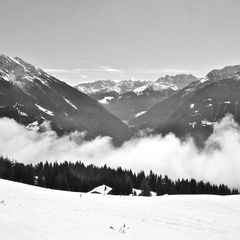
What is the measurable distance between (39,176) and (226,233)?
138 metres

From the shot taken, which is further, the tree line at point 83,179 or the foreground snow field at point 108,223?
the tree line at point 83,179

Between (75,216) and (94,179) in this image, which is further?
(94,179)

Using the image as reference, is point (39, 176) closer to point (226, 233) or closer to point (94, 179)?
point (94, 179)

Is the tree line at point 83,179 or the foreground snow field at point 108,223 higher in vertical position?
the tree line at point 83,179

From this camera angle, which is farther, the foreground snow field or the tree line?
the tree line

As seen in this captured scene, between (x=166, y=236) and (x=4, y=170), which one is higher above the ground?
(x=4, y=170)

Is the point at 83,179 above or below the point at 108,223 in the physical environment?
above

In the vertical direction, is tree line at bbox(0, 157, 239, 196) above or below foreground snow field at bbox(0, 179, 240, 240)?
above

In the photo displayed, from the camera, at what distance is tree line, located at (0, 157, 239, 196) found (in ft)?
506

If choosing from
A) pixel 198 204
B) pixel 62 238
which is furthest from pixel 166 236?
pixel 198 204

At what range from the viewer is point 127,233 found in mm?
27297

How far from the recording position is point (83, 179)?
544ft

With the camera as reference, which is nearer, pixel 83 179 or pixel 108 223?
pixel 108 223

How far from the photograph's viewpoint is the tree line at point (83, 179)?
154250mm
